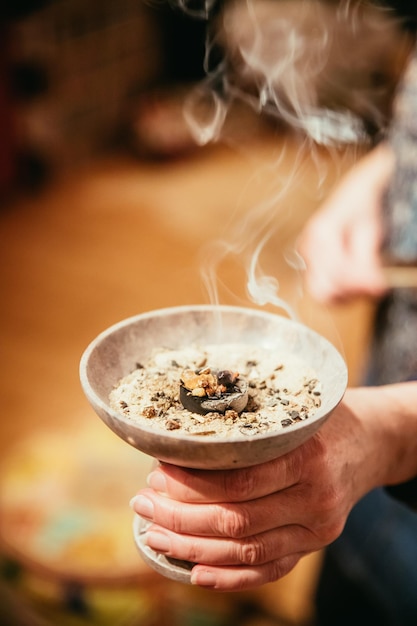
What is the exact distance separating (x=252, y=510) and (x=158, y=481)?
13cm

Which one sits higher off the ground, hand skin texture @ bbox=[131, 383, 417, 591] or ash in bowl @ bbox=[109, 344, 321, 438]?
ash in bowl @ bbox=[109, 344, 321, 438]

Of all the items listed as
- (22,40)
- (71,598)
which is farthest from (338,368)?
(22,40)

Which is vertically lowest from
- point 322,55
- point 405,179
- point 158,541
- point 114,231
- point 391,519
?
point 114,231

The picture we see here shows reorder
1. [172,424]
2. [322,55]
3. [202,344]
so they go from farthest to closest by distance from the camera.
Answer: [322,55] → [202,344] → [172,424]

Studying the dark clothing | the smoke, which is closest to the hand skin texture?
the dark clothing

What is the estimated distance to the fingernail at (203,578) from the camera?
0.91m

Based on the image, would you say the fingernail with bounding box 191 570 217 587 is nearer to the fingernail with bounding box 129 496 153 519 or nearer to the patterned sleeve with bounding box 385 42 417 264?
the fingernail with bounding box 129 496 153 519

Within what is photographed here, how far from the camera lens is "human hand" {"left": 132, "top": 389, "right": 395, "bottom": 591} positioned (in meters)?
0.88

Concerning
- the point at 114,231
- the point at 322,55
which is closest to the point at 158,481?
the point at 114,231

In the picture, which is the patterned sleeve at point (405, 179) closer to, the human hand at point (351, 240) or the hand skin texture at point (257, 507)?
the human hand at point (351, 240)

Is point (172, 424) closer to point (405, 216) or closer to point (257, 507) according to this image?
point (257, 507)

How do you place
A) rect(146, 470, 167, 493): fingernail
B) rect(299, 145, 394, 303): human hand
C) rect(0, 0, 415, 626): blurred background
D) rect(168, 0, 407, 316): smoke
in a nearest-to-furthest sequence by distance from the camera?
rect(146, 470, 167, 493): fingernail
rect(299, 145, 394, 303): human hand
rect(0, 0, 415, 626): blurred background
rect(168, 0, 407, 316): smoke

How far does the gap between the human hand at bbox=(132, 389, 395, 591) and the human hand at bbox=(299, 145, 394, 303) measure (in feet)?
2.89

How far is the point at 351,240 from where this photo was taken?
6.44 ft
